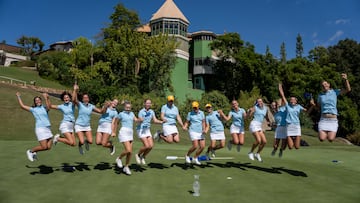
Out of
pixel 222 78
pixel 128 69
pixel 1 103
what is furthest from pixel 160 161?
pixel 222 78

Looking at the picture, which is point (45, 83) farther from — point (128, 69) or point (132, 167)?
point (132, 167)

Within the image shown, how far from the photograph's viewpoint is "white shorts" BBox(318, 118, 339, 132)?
35.8 feet

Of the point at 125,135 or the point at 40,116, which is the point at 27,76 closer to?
the point at 40,116

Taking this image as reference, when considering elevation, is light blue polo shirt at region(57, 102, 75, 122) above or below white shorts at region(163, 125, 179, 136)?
above

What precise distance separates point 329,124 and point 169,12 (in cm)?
4353

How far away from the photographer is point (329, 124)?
Result: 35.9 feet

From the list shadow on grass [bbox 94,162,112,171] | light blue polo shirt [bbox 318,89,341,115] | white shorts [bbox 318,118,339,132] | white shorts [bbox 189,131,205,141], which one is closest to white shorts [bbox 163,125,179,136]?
white shorts [bbox 189,131,205,141]

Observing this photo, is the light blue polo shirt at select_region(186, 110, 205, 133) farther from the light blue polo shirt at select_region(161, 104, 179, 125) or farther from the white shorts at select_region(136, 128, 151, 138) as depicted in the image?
the white shorts at select_region(136, 128, 151, 138)

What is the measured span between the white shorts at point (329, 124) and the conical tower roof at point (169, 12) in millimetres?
42480

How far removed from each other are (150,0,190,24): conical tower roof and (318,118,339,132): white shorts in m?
42.5

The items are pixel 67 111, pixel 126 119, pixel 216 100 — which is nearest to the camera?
pixel 126 119

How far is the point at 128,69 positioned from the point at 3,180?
39.9 meters

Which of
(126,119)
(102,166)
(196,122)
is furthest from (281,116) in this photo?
(102,166)

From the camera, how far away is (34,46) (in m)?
91.8
